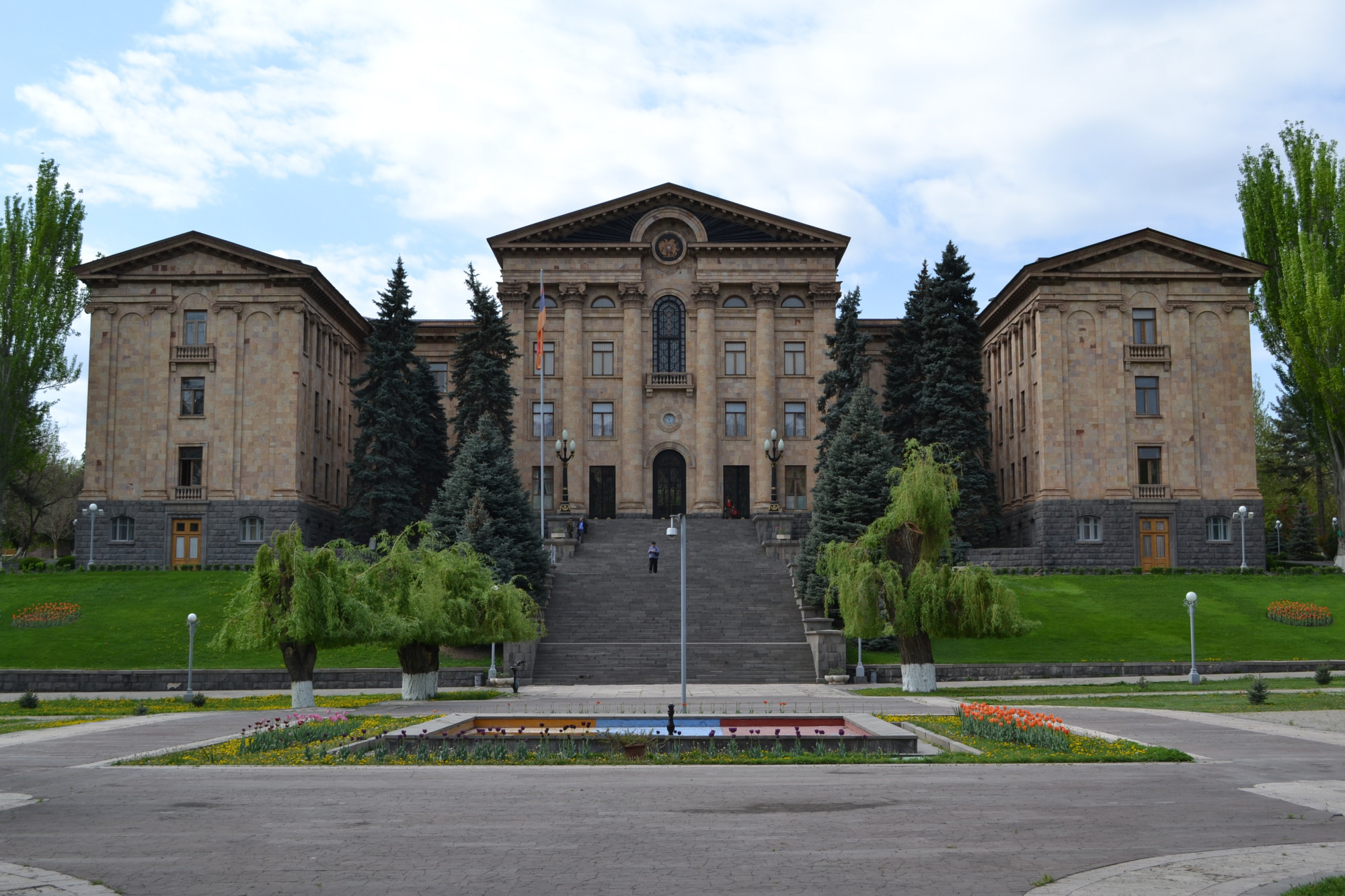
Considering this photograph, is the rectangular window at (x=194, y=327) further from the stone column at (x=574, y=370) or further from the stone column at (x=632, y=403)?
the stone column at (x=632, y=403)

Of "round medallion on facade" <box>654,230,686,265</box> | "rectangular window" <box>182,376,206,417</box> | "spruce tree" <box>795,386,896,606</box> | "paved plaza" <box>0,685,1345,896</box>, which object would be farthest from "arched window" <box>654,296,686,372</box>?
"paved plaza" <box>0,685,1345,896</box>

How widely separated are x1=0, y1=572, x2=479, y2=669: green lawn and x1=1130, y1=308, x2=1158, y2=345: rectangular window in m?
36.7

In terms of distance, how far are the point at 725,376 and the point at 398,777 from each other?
→ 2132 inches

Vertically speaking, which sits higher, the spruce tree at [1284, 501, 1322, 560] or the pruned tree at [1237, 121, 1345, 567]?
the pruned tree at [1237, 121, 1345, 567]

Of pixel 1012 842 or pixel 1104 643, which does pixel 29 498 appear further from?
pixel 1012 842

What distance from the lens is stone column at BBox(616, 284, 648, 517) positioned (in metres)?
66.6

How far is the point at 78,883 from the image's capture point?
936 cm

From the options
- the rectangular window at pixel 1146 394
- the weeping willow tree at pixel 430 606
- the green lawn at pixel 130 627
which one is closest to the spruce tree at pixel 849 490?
the green lawn at pixel 130 627

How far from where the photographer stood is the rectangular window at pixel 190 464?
58.8 metres

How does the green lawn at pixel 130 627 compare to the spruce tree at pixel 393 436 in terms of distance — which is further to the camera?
the spruce tree at pixel 393 436

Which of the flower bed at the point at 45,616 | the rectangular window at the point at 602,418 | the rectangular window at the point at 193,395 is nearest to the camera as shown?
the flower bed at the point at 45,616

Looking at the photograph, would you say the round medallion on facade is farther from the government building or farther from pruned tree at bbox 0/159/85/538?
pruned tree at bbox 0/159/85/538

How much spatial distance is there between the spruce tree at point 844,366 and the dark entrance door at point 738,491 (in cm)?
654

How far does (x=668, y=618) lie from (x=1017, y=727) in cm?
2630
